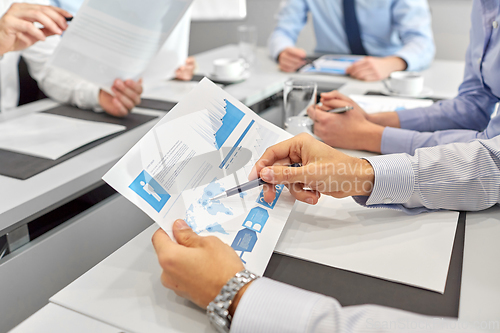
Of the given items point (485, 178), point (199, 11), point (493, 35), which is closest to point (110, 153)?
point (485, 178)

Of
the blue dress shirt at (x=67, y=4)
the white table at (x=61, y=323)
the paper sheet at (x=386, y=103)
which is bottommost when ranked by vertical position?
the paper sheet at (x=386, y=103)

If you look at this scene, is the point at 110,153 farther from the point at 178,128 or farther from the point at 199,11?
the point at 199,11

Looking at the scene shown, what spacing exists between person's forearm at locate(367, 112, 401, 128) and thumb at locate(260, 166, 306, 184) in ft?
1.93

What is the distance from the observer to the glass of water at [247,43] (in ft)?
6.48

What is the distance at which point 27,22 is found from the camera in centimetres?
117

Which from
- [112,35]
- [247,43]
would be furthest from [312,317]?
[247,43]

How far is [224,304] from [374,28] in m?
2.14

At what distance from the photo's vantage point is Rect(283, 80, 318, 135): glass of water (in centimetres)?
118

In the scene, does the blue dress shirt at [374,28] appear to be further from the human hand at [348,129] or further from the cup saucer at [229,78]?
the human hand at [348,129]

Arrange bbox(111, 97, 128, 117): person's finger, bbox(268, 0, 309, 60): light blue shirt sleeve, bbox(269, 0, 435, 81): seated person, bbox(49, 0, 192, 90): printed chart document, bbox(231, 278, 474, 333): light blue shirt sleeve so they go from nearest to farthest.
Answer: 1. bbox(231, 278, 474, 333): light blue shirt sleeve
2. bbox(49, 0, 192, 90): printed chart document
3. bbox(111, 97, 128, 117): person's finger
4. bbox(269, 0, 435, 81): seated person
5. bbox(268, 0, 309, 60): light blue shirt sleeve

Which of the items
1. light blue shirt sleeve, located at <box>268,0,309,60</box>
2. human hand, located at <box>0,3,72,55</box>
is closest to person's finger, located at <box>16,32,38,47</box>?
human hand, located at <box>0,3,72,55</box>

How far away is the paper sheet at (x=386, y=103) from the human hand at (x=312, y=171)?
64 cm

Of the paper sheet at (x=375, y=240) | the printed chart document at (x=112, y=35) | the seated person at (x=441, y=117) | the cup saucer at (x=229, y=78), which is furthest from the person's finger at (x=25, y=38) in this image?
the paper sheet at (x=375, y=240)

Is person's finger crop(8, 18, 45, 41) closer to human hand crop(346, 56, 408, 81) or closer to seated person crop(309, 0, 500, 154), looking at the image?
seated person crop(309, 0, 500, 154)
